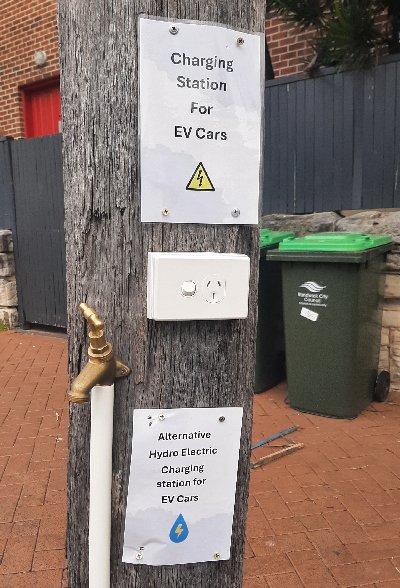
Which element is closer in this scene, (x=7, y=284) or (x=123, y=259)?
(x=123, y=259)

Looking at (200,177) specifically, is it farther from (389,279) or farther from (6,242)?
(6,242)

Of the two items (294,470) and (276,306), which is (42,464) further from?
(276,306)

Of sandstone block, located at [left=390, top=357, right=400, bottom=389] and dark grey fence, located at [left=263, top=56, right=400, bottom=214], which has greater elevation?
dark grey fence, located at [left=263, top=56, right=400, bottom=214]

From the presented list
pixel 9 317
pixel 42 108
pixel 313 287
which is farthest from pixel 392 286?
pixel 42 108

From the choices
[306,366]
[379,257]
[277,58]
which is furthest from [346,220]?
[277,58]

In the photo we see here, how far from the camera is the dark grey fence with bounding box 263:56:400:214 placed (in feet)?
15.8

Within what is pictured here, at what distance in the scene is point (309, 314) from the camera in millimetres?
4344

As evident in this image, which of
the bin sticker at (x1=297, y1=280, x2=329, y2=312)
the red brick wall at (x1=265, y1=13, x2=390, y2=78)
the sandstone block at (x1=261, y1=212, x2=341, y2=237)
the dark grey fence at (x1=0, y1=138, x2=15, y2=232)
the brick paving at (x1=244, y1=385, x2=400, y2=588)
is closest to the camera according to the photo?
the brick paving at (x1=244, y1=385, x2=400, y2=588)

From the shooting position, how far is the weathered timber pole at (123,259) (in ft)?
4.12

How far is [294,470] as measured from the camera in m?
3.58

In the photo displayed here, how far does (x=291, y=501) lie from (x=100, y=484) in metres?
2.13

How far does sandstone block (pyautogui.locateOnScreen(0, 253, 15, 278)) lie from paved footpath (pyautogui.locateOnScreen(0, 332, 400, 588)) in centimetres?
325

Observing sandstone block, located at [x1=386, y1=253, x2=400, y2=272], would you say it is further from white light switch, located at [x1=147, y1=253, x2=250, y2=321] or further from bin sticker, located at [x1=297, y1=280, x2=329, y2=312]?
white light switch, located at [x1=147, y1=253, x2=250, y2=321]

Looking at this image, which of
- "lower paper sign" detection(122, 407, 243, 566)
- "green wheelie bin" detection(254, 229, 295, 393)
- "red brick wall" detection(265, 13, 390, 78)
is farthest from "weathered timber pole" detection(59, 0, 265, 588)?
"red brick wall" detection(265, 13, 390, 78)
